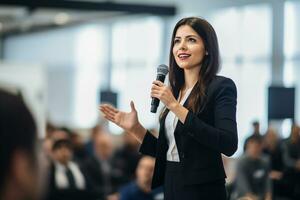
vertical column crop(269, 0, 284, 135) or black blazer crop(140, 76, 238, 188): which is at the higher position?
vertical column crop(269, 0, 284, 135)

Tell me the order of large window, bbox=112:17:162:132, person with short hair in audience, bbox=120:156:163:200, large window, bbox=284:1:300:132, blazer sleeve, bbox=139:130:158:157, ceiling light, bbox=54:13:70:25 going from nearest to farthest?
blazer sleeve, bbox=139:130:158:157
person with short hair in audience, bbox=120:156:163:200
large window, bbox=284:1:300:132
large window, bbox=112:17:162:132
ceiling light, bbox=54:13:70:25

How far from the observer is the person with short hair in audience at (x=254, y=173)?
5.65 meters

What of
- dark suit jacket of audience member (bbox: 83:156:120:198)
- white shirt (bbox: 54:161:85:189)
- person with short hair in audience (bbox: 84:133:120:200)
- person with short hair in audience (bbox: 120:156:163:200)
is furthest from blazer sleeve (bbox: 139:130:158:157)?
dark suit jacket of audience member (bbox: 83:156:120:198)

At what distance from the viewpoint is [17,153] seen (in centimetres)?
63

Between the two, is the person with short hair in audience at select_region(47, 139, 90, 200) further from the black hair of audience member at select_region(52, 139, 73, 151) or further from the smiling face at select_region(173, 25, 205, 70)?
the smiling face at select_region(173, 25, 205, 70)

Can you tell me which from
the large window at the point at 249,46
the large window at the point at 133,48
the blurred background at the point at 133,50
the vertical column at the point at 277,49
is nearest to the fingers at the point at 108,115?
the blurred background at the point at 133,50

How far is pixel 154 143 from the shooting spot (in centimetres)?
183

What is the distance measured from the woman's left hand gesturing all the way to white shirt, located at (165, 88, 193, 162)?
12 cm

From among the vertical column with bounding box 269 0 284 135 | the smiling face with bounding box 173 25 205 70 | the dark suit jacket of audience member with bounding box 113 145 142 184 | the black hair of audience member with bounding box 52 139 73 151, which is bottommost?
the dark suit jacket of audience member with bounding box 113 145 142 184

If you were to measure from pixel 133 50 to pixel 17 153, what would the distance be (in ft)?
42.1

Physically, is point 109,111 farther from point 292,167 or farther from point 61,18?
point 61,18

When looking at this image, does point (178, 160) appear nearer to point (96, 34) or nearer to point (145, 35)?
point (145, 35)

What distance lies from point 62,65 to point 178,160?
1456 cm

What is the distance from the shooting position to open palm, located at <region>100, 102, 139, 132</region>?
1.83 m
